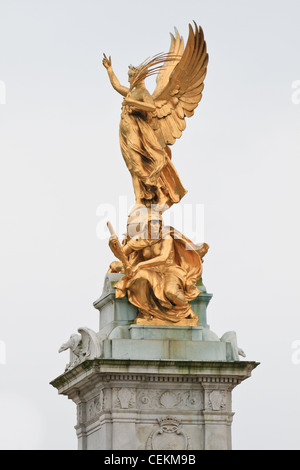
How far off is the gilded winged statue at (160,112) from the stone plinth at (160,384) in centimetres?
341

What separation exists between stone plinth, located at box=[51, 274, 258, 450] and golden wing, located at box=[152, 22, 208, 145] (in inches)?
193

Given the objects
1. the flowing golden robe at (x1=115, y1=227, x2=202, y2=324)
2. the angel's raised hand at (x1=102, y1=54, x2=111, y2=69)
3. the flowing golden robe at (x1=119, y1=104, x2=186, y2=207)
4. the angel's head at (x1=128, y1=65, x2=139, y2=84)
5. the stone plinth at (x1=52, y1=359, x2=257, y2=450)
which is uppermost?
the angel's raised hand at (x1=102, y1=54, x2=111, y2=69)

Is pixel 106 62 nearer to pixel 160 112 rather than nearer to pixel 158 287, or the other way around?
pixel 160 112

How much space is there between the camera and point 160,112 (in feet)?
139

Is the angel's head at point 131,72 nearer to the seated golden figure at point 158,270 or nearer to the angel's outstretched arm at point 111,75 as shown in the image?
the angel's outstretched arm at point 111,75

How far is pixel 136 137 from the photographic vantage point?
138 feet

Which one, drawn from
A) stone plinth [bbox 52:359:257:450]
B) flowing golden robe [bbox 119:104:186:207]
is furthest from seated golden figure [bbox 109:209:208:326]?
stone plinth [bbox 52:359:257:450]

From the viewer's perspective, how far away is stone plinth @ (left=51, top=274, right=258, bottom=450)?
3991 centimetres

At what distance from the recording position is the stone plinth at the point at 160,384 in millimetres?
39906

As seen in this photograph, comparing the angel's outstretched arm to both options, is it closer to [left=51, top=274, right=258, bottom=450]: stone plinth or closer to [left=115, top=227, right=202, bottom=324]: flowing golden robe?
[left=115, top=227, right=202, bottom=324]: flowing golden robe

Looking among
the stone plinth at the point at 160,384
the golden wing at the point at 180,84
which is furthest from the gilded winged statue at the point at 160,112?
the stone plinth at the point at 160,384

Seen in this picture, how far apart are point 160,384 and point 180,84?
7267 millimetres

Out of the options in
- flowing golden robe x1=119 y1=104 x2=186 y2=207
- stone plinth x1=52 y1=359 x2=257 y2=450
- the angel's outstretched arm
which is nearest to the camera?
stone plinth x1=52 y1=359 x2=257 y2=450
